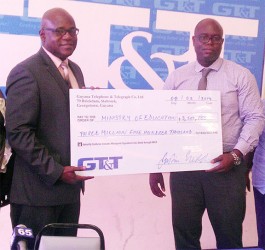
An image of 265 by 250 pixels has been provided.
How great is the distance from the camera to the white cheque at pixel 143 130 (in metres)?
2.14

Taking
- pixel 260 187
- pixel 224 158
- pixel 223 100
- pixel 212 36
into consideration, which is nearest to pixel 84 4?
pixel 212 36

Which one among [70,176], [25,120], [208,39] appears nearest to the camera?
[25,120]

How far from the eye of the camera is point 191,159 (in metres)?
2.37

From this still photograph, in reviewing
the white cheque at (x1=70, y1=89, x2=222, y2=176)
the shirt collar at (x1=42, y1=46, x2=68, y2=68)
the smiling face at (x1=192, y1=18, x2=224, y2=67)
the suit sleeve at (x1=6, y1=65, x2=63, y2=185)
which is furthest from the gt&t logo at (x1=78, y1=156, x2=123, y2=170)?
the smiling face at (x1=192, y1=18, x2=224, y2=67)

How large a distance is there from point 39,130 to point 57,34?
0.46 metres

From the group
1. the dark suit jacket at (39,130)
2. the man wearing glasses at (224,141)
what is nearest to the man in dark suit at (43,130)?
the dark suit jacket at (39,130)

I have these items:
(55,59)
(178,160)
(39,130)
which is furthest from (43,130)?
(178,160)

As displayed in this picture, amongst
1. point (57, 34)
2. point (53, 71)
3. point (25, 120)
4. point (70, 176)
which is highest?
point (57, 34)

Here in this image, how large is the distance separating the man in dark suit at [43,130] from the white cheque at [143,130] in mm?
84

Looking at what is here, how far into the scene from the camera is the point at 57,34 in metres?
2.03

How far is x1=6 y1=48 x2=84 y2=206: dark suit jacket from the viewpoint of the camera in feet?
6.26

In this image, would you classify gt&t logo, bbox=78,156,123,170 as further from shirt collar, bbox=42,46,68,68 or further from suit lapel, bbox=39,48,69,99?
Result: shirt collar, bbox=42,46,68,68

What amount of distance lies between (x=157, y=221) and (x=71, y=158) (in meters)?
1.53

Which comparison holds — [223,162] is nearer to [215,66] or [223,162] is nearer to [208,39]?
[215,66]
